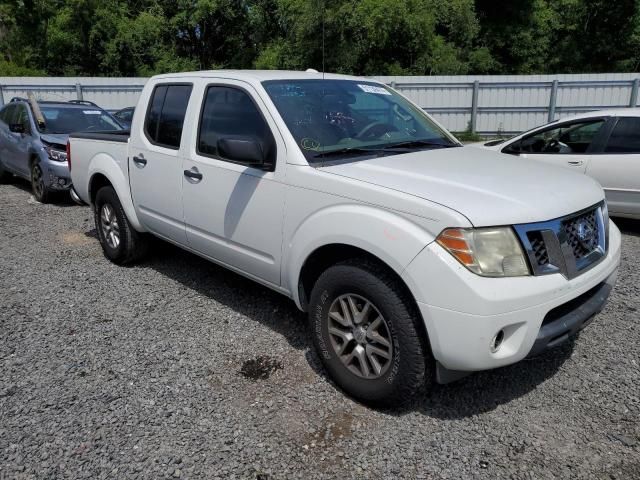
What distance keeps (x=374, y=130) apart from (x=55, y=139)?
6.60 metres

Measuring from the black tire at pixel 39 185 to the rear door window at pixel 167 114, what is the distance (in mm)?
4818

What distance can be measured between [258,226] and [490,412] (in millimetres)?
1796

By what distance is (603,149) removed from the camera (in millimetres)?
6574

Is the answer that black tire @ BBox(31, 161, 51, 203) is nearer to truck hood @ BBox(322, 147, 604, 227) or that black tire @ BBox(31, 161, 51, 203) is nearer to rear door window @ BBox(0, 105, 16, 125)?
rear door window @ BBox(0, 105, 16, 125)

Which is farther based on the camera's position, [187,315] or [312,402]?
[187,315]

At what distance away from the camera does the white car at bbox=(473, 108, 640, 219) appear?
6348 millimetres

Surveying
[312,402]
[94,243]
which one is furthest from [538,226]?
[94,243]

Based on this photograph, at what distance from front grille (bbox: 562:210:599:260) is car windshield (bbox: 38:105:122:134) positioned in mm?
8278

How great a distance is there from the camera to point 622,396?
3.24 m

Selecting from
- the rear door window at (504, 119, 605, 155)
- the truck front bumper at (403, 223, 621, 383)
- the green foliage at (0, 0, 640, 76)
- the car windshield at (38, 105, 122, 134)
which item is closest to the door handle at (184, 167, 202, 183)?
the truck front bumper at (403, 223, 621, 383)

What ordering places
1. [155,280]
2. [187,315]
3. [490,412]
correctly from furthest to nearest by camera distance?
[155,280] → [187,315] → [490,412]

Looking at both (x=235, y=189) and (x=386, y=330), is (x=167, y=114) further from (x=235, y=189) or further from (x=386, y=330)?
(x=386, y=330)

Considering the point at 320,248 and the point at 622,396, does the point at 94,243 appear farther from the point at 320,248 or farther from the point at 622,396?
the point at 622,396

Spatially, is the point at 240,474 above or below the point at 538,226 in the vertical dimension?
below
